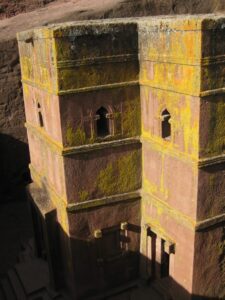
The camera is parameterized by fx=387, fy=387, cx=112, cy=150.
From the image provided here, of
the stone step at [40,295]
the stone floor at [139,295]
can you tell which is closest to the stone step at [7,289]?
the stone step at [40,295]

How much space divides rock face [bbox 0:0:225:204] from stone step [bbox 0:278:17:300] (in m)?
5.52

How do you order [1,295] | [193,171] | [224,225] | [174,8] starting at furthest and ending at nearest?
[174,8], [1,295], [224,225], [193,171]

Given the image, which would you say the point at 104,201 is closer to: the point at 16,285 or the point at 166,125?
the point at 166,125

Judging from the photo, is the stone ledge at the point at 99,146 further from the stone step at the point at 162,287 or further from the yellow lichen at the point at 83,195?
the stone step at the point at 162,287

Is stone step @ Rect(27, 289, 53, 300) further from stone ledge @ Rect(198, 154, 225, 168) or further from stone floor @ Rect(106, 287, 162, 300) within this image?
stone ledge @ Rect(198, 154, 225, 168)

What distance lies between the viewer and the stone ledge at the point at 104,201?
7.85 m

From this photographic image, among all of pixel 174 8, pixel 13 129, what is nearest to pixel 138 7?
pixel 174 8

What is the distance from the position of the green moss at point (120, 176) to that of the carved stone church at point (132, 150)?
2cm

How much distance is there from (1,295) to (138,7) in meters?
11.5

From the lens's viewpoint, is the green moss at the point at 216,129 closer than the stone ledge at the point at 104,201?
Yes

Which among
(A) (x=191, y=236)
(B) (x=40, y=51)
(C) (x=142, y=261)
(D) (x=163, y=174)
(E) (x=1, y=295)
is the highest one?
(B) (x=40, y=51)

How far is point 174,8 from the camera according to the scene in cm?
1614

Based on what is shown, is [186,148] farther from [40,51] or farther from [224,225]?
[40,51]

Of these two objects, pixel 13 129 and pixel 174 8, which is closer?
pixel 13 129
